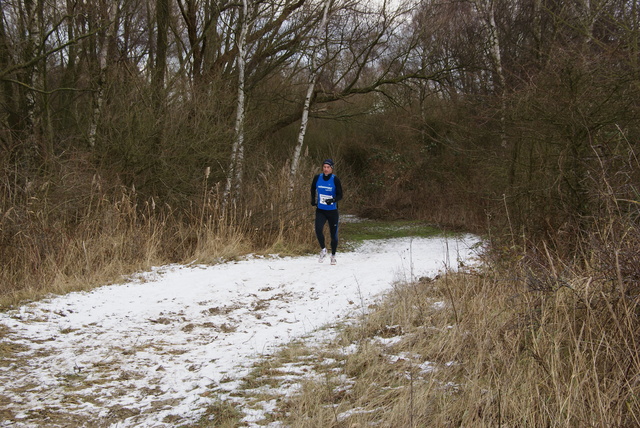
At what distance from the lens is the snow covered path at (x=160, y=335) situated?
3.12 meters

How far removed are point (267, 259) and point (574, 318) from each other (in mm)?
6296

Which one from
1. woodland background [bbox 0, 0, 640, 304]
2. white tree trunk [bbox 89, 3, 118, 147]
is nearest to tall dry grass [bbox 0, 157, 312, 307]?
woodland background [bbox 0, 0, 640, 304]

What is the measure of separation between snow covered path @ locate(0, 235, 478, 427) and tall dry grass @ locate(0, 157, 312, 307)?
0.59 m

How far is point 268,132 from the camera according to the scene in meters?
14.9

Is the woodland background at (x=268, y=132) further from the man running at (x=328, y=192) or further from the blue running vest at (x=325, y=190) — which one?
the blue running vest at (x=325, y=190)

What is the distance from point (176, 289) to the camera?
6.23m

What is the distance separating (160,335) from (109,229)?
3.54m

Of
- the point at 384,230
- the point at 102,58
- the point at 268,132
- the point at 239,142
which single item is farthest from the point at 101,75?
the point at 384,230

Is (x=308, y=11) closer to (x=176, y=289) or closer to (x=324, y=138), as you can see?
(x=324, y=138)

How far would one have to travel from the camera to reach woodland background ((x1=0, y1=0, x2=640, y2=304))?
6055 mm

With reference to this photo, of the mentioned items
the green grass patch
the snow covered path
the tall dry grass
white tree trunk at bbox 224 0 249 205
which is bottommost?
the snow covered path

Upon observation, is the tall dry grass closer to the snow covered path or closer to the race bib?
the snow covered path

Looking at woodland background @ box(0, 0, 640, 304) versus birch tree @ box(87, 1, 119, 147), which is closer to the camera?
woodland background @ box(0, 0, 640, 304)

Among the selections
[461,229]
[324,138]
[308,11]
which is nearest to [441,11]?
[308,11]
